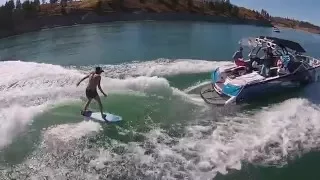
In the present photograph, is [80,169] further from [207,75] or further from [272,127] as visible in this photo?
[207,75]

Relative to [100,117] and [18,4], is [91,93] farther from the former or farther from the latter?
[18,4]

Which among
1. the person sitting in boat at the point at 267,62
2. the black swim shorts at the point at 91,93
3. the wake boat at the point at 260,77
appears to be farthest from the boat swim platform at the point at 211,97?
the black swim shorts at the point at 91,93

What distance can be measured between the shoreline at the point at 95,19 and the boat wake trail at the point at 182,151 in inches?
1981

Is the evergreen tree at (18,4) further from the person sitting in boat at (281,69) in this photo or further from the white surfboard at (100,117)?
the white surfboard at (100,117)

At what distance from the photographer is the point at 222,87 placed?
65.1 feet

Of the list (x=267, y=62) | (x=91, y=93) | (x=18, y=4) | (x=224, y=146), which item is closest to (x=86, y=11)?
(x=18, y=4)

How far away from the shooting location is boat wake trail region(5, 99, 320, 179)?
38.1 ft

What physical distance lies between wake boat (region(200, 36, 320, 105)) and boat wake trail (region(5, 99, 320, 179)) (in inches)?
102

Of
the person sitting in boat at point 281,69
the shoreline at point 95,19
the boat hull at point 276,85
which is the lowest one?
the shoreline at point 95,19

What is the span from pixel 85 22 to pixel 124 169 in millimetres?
66732

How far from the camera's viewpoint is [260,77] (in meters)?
19.9

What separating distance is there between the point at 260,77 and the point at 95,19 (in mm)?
61585

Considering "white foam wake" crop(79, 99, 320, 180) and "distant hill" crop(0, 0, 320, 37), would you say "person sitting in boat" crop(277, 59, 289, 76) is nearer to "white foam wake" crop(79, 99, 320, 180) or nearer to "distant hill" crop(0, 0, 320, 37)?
"white foam wake" crop(79, 99, 320, 180)

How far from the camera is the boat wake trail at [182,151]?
11.6 m
